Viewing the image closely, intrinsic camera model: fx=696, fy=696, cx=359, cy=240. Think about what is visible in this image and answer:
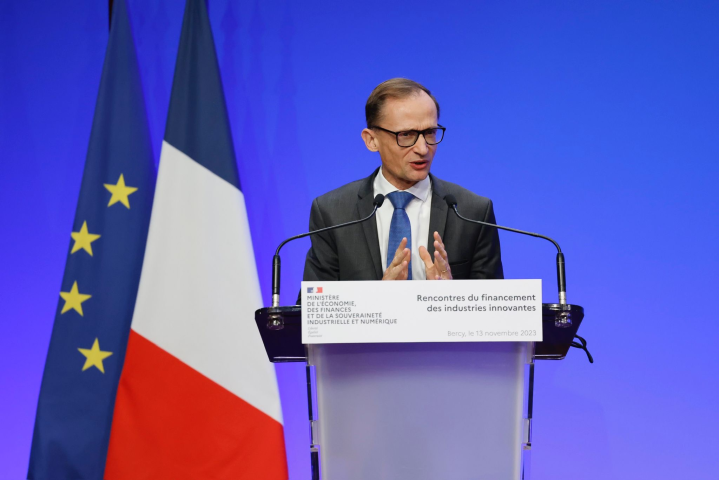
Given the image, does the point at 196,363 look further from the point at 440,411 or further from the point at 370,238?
the point at 440,411

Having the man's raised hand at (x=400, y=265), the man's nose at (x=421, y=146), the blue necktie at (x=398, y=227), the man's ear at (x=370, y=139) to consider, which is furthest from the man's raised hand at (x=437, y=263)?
the man's ear at (x=370, y=139)

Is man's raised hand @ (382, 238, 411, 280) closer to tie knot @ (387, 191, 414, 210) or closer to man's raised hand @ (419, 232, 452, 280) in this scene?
man's raised hand @ (419, 232, 452, 280)

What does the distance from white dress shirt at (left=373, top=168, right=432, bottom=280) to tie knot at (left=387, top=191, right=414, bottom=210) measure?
0.06 m

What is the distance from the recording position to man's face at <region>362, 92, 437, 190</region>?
203cm

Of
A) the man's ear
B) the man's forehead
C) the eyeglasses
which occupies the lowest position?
the eyeglasses

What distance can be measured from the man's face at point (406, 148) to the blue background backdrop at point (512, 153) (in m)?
0.89

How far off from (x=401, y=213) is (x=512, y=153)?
1.17 m

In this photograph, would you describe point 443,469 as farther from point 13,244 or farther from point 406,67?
point 13,244

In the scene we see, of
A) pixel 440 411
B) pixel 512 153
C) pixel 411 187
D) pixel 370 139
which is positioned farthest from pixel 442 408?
pixel 512 153

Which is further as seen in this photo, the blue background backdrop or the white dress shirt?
the blue background backdrop

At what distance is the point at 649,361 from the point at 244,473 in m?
1.65

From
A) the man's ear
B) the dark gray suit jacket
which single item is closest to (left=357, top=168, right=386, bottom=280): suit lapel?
the dark gray suit jacket

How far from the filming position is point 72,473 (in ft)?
9.32

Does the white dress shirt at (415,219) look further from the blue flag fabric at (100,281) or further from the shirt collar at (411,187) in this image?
the blue flag fabric at (100,281)
